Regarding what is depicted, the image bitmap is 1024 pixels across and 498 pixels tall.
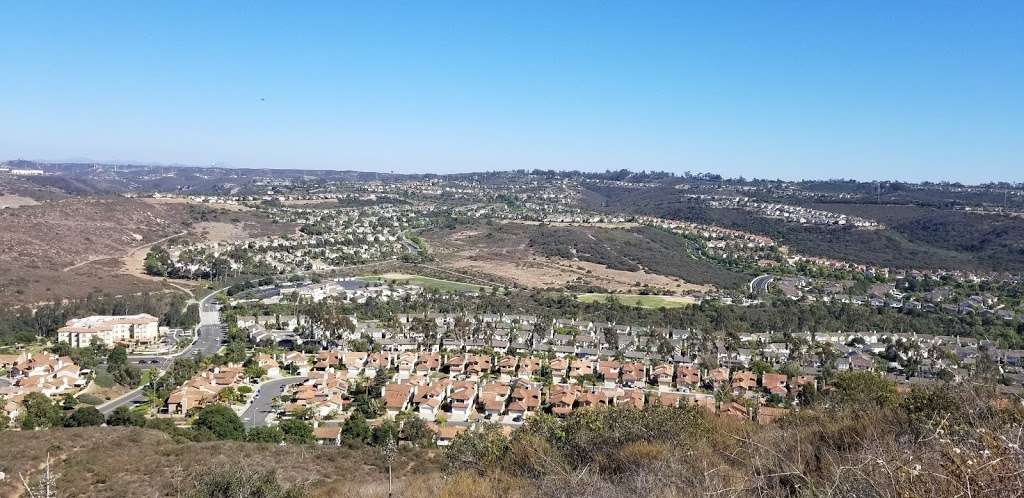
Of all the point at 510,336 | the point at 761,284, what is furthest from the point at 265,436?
the point at 761,284

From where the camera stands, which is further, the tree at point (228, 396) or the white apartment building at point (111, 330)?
the white apartment building at point (111, 330)

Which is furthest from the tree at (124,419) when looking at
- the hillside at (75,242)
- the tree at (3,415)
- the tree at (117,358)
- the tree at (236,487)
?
the hillside at (75,242)

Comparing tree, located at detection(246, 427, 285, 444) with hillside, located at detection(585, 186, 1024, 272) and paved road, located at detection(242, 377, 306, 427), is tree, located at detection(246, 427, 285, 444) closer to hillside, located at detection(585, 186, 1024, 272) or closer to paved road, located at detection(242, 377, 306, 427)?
paved road, located at detection(242, 377, 306, 427)

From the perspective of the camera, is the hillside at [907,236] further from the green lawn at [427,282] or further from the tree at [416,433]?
the tree at [416,433]

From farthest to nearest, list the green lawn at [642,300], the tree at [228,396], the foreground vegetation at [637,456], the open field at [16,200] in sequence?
the open field at [16,200], the green lawn at [642,300], the tree at [228,396], the foreground vegetation at [637,456]

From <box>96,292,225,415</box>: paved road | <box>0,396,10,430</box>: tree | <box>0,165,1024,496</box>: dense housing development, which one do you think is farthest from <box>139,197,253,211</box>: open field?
<box>0,396,10,430</box>: tree

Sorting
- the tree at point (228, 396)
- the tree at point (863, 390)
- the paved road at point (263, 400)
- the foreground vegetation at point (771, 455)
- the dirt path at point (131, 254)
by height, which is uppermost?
the foreground vegetation at point (771, 455)

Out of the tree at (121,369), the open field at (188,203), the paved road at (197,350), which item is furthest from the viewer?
the open field at (188,203)
